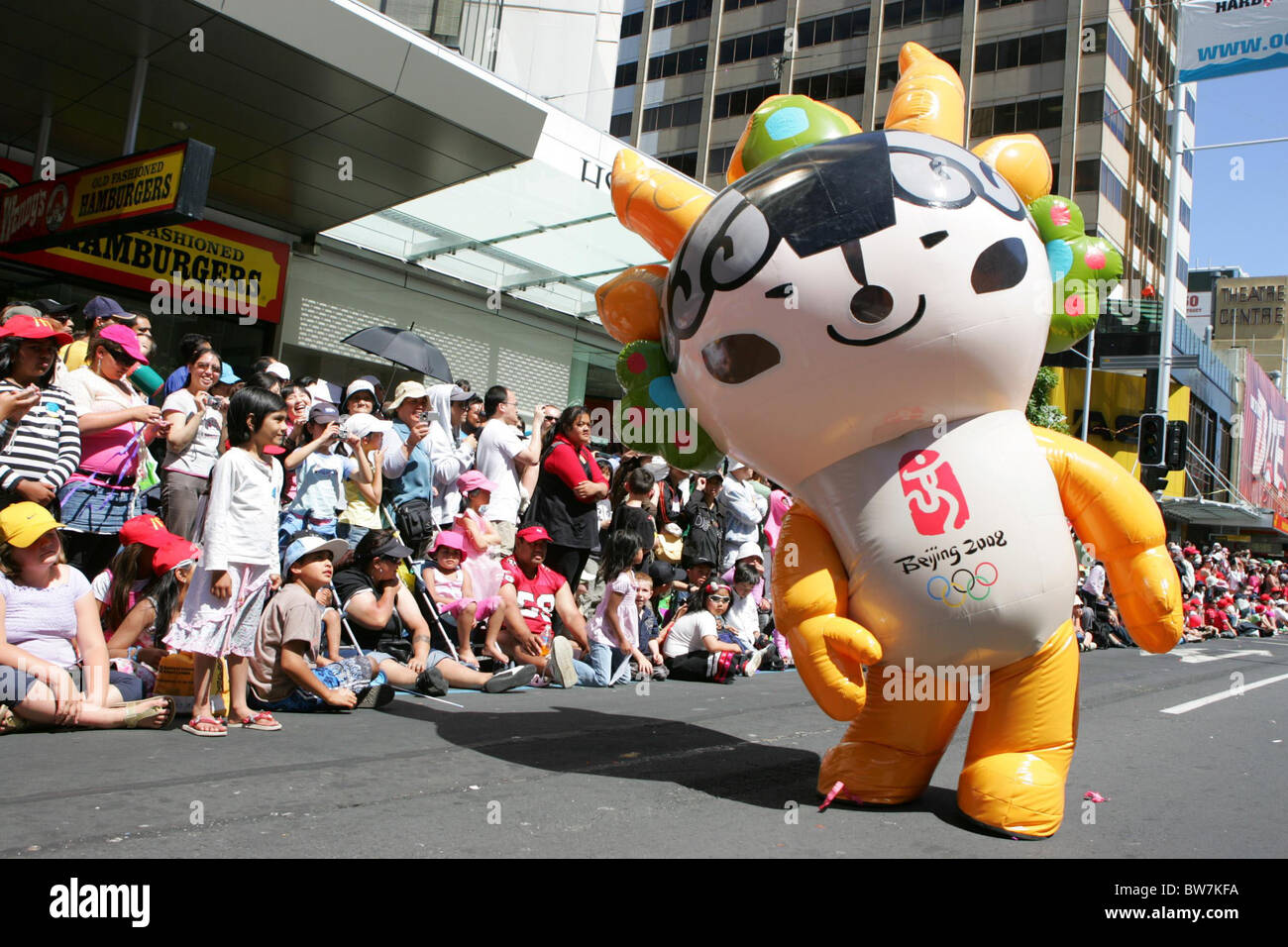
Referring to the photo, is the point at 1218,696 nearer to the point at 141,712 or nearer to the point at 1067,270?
the point at 1067,270

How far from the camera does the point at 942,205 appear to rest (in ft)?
13.6

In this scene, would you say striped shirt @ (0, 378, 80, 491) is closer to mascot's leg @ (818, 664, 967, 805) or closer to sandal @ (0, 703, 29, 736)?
sandal @ (0, 703, 29, 736)

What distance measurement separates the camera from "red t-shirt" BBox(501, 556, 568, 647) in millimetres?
8617

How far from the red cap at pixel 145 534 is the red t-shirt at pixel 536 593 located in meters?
2.86

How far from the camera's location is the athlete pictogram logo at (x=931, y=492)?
4.17m

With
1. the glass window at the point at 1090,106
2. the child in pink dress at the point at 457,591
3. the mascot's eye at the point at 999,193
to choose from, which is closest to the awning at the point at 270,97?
the child in pink dress at the point at 457,591

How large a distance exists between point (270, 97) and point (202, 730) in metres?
7.09

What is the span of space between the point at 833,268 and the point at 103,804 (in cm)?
338

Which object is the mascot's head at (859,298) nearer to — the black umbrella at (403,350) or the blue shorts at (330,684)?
the blue shorts at (330,684)

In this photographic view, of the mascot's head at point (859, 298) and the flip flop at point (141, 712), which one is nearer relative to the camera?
the mascot's head at point (859, 298)

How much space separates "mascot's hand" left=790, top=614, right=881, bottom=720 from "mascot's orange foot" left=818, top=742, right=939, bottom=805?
1.58ft

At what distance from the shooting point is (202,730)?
5.47 meters

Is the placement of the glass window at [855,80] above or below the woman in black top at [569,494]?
above
